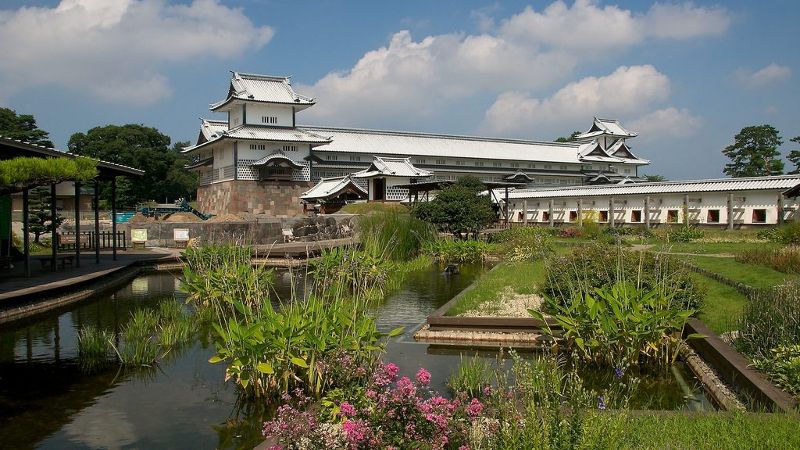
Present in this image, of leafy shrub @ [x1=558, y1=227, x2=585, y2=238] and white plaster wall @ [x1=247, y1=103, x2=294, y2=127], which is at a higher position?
white plaster wall @ [x1=247, y1=103, x2=294, y2=127]

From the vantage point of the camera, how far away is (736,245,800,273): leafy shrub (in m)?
13.5

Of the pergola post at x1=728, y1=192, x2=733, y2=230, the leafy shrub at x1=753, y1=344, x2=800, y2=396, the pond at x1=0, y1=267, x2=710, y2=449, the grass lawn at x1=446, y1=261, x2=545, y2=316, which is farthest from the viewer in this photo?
Result: the pergola post at x1=728, y1=192, x2=733, y2=230

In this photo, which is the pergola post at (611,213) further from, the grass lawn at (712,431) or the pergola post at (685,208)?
the grass lawn at (712,431)

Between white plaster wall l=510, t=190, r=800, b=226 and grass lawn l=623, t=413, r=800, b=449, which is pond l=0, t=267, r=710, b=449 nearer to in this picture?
grass lawn l=623, t=413, r=800, b=449

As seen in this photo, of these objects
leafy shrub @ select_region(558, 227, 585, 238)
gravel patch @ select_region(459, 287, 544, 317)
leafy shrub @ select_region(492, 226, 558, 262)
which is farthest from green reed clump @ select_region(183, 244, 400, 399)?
leafy shrub @ select_region(558, 227, 585, 238)

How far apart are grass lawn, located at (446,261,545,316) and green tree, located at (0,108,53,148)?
5324 cm

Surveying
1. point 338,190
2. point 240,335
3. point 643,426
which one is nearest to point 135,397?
point 240,335

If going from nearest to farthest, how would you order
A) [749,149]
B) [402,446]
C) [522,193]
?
[402,446]
[522,193]
[749,149]

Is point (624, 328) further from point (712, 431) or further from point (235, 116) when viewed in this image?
point (235, 116)

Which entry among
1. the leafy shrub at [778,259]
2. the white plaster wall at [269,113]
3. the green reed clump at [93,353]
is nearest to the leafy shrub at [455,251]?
the leafy shrub at [778,259]

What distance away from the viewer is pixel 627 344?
26.0ft

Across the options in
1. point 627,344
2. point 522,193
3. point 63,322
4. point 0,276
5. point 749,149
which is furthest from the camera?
point 749,149

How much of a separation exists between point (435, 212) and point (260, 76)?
27.8 meters

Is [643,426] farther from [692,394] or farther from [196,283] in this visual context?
[196,283]
